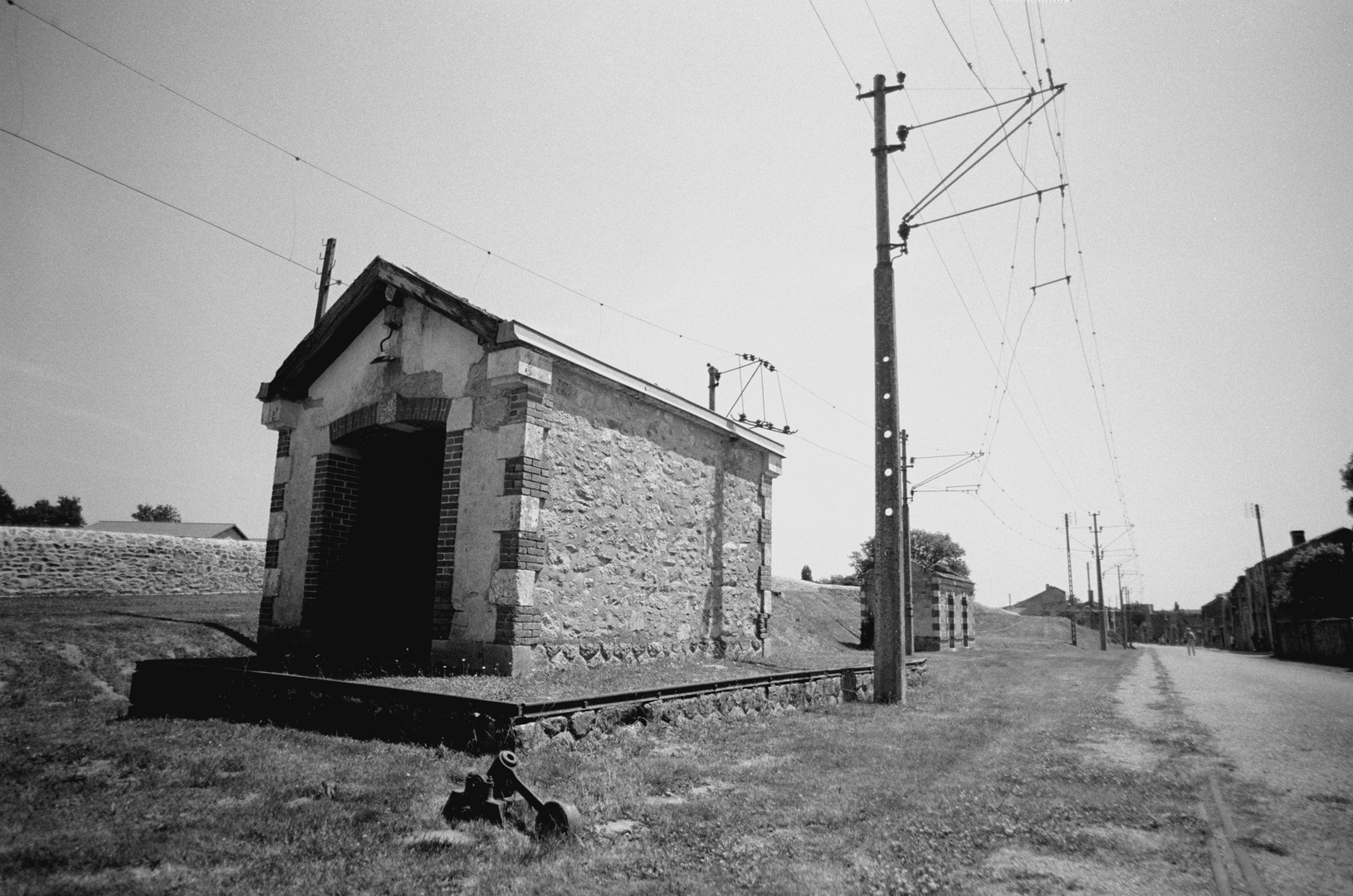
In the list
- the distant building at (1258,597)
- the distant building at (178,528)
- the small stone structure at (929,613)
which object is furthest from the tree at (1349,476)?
the distant building at (178,528)

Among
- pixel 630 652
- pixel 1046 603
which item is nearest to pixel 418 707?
pixel 630 652

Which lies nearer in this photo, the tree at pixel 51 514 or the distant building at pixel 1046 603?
the tree at pixel 51 514

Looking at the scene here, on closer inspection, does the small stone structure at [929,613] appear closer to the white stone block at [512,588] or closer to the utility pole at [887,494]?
the utility pole at [887,494]

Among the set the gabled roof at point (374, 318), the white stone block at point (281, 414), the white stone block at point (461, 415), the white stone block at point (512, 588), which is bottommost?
the white stone block at point (512, 588)

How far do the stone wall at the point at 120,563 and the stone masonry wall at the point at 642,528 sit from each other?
1881 cm

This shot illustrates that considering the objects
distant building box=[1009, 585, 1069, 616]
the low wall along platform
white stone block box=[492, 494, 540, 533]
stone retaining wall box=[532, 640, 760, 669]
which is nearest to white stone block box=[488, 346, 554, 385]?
white stone block box=[492, 494, 540, 533]

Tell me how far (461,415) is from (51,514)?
76802mm

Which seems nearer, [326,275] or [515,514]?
[515,514]

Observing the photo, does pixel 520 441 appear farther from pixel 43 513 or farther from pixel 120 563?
pixel 43 513

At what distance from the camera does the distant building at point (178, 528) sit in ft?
160

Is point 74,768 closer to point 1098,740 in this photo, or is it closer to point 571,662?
point 571,662

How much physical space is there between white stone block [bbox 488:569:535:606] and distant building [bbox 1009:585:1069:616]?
3946 inches

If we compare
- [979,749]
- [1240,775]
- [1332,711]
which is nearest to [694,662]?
[979,749]

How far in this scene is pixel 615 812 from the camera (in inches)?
189
